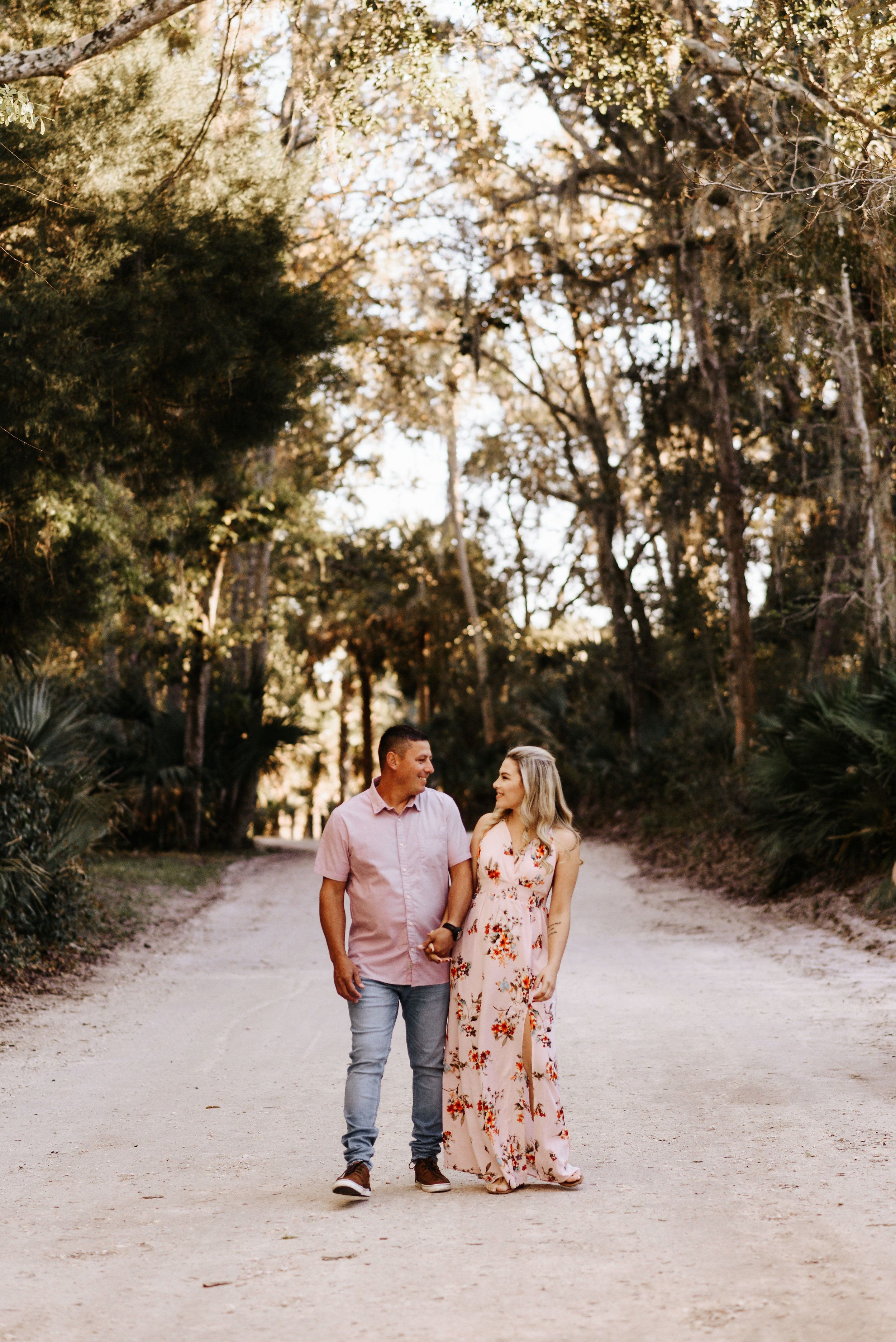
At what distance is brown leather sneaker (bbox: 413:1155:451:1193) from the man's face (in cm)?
138

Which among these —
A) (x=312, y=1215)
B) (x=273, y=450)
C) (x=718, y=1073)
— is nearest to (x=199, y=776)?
(x=273, y=450)

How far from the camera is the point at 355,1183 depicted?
471 cm

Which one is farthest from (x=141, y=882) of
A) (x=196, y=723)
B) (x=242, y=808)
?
(x=242, y=808)

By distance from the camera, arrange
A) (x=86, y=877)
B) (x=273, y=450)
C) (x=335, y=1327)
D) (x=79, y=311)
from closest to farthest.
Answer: (x=335, y=1327)
(x=79, y=311)
(x=86, y=877)
(x=273, y=450)

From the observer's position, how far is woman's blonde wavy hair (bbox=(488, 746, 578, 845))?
508cm

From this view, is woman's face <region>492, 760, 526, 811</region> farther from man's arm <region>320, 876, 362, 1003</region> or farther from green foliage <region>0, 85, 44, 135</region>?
green foliage <region>0, 85, 44, 135</region>

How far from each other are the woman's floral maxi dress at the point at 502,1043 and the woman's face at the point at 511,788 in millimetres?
200

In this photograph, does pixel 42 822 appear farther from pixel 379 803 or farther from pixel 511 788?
pixel 511 788

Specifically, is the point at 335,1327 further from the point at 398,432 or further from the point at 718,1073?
the point at 398,432

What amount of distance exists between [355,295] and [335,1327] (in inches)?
850

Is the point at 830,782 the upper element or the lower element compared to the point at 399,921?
upper

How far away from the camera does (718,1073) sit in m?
6.84

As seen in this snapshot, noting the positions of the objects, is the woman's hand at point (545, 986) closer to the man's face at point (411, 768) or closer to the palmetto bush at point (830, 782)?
the man's face at point (411, 768)

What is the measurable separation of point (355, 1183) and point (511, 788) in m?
1.55
